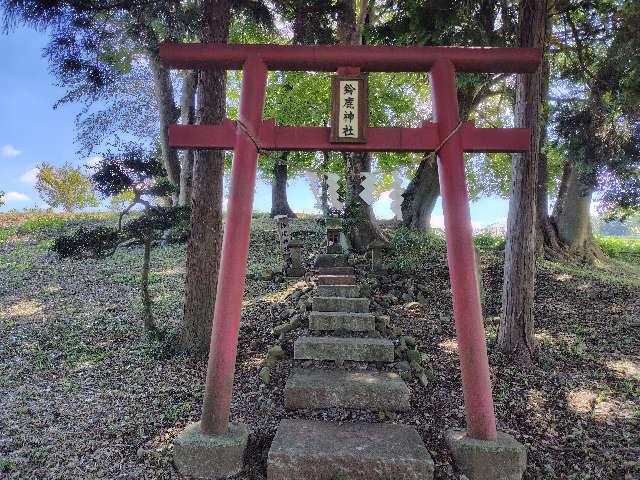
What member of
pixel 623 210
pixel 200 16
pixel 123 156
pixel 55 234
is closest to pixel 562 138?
pixel 623 210

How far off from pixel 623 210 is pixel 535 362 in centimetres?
760

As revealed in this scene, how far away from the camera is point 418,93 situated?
55.4 feet

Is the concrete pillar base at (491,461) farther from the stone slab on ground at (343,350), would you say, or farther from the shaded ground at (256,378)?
the stone slab on ground at (343,350)

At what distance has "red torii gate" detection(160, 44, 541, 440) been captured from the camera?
13.3 feet

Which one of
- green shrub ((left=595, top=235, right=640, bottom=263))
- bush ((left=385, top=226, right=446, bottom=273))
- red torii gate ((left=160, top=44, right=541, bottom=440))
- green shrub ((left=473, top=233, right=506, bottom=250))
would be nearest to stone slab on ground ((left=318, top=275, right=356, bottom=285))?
bush ((left=385, top=226, right=446, bottom=273))

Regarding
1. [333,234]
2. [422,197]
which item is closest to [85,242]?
[333,234]

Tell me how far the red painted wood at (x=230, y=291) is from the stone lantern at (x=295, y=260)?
5317 millimetres

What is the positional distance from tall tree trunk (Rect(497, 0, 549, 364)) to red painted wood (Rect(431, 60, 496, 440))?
2392 mm

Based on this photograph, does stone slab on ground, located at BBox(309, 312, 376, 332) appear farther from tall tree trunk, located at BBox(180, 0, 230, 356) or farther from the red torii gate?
the red torii gate

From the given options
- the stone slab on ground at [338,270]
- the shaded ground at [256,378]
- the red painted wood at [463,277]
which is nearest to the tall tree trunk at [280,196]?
the shaded ground at [256,378]

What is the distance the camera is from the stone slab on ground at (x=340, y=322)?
6160mm

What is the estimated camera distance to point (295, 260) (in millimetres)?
9602

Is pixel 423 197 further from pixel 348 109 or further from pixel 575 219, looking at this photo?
pixel 348 109

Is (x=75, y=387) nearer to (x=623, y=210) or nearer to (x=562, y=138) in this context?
A: (x=562, y=138)
